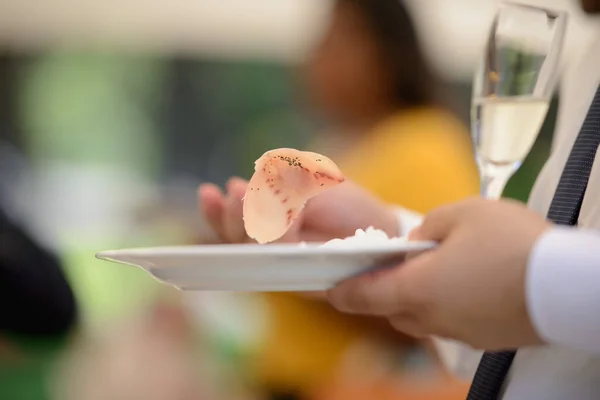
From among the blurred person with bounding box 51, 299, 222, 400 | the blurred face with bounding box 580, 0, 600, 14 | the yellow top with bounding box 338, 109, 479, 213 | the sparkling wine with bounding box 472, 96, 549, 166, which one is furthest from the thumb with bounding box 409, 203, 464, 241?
the blurred person with bounding box 51, 299, 222, 400

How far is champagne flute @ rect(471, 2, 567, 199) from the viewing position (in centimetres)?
61

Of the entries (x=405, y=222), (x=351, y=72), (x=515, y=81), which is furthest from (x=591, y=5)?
(x=351, y=72)

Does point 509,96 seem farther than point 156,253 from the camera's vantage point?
Yes

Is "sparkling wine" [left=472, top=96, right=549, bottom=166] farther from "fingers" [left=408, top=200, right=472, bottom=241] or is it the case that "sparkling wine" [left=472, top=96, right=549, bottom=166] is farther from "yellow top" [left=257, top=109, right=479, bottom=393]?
"yellow top" [left=257, top=109, right=479, bottom=393]

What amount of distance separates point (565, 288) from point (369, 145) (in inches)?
37.6

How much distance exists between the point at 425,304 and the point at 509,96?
0.28 meters

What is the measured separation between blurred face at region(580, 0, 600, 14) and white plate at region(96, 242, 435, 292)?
39 centimetres

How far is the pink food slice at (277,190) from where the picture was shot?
1.75 feet

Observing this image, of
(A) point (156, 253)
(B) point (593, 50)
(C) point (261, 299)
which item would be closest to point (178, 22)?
(C) point (261, 299)

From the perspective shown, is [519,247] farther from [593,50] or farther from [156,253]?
[593,50]

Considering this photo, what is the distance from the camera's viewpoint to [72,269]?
2.65m

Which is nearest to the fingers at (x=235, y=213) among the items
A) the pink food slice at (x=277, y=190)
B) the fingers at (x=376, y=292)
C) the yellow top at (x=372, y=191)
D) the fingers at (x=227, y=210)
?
the fingers at (x=227, y=210)

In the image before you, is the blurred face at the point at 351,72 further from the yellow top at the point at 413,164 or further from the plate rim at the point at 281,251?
the plate rim at the point at 281,251

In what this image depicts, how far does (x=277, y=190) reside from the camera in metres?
0.54
